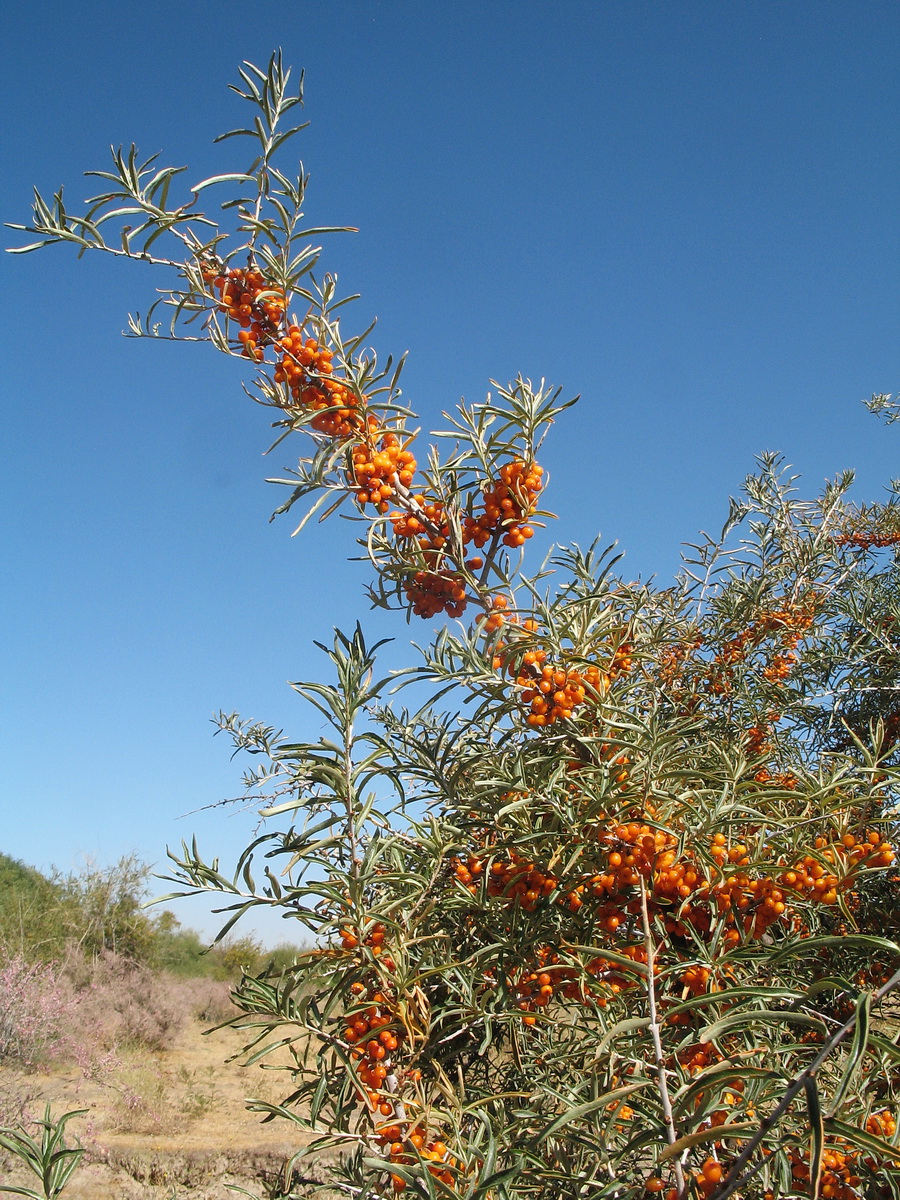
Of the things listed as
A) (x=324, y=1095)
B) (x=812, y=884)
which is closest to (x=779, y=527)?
(x=812, y=884)

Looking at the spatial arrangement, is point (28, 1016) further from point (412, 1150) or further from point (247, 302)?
point (247, 302)

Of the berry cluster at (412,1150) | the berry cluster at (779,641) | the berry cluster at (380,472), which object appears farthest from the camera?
the berry cluster at (779,641)

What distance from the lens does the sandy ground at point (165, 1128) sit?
5.80 m

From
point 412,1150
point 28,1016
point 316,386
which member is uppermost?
point 316,386

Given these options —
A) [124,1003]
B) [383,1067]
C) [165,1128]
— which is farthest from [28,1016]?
[383,1067]

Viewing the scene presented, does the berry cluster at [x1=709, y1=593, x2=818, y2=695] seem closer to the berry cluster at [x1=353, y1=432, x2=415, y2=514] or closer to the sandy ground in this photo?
the berry cluster at [x1=353, y1=432, x2=415, y2=514]

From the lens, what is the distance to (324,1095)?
1.11 meters

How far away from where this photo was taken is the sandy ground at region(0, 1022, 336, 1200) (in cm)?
580

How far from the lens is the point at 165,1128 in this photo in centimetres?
762

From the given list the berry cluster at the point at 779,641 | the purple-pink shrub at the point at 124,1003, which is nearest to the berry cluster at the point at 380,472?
the berry cluster at the point at 779,641

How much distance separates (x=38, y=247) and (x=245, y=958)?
13590 millimetres

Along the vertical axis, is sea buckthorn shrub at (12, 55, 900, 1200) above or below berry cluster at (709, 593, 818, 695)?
below

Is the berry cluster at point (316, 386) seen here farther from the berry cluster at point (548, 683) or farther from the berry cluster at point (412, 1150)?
the berry cluster at point (412, 1150)

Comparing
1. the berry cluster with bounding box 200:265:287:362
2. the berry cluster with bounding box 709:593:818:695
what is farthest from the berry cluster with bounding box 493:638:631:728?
the berry cluster with bounding box 709:593:818:695
